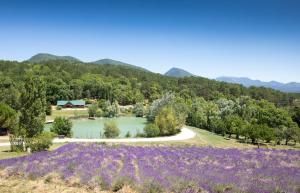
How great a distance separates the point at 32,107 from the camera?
35.1m

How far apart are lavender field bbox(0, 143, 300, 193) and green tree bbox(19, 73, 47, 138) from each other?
7.09 meters

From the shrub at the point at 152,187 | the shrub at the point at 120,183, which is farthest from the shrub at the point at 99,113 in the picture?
the shrub at the point at 152,187

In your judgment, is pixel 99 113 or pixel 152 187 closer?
pixel 152 187

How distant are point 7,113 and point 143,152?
33.3 m

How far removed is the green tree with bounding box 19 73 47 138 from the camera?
35.1 metres

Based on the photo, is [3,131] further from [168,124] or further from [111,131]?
[168,124]

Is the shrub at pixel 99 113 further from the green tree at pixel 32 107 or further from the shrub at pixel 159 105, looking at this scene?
the green tree at pixel 32 107

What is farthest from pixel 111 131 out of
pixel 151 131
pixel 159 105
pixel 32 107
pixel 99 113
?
pixel 99 113

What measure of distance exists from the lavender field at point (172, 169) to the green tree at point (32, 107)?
279 inches

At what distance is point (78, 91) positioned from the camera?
144500mm

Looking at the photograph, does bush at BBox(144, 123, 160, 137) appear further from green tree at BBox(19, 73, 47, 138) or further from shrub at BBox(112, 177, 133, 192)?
shrub at BBox(112, 177, 133, 192)

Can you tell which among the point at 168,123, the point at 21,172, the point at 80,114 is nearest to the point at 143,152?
the point at 21,172

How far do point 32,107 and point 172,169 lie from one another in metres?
18.7

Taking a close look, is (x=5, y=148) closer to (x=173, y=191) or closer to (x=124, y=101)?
(x=173, y=191)
